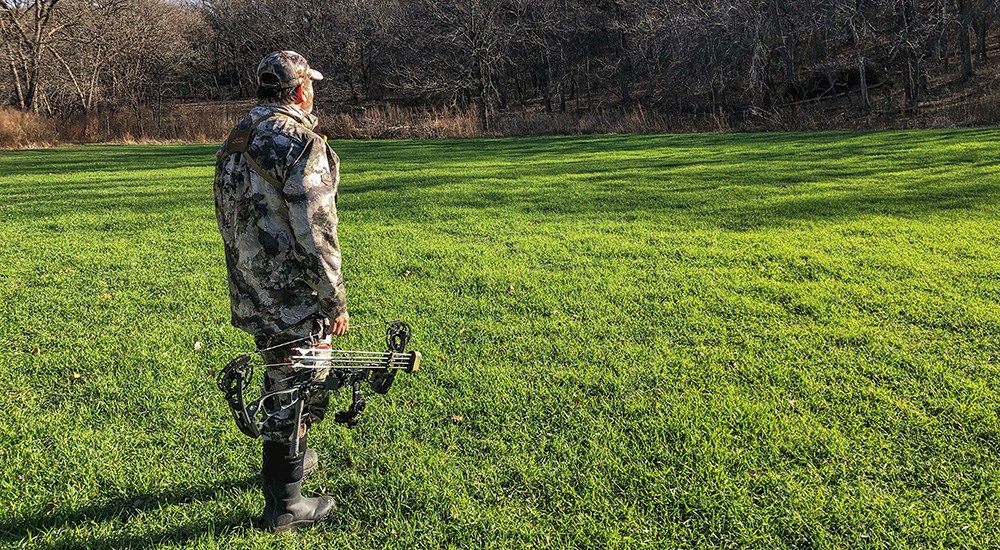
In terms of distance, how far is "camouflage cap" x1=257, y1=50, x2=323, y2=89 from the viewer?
2205mm

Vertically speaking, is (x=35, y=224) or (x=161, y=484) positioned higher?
(x=35, y=224)

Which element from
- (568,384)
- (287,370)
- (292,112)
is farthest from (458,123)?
(287,370)

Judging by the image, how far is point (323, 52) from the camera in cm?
4184

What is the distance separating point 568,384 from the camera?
144 inches

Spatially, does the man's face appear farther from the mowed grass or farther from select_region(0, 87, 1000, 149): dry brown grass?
select_region(0, 87, 1000, 149): dry brown grass

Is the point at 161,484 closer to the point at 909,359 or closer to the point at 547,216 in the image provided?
the point at 909,359

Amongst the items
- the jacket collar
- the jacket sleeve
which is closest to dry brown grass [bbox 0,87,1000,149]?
the jacket collar

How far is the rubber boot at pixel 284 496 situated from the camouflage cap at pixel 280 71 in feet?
4.34

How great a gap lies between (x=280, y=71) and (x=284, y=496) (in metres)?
1.61

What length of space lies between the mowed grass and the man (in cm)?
62

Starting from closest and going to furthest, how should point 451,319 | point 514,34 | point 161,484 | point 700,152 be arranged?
point 161,484 → point 451,319 → point 700,152 → point 514,34

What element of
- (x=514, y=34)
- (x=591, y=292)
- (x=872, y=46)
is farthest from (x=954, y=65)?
(x=591, y=292)

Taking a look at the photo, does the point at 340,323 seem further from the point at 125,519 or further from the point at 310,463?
the point at 125,519

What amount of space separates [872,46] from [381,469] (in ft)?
106
